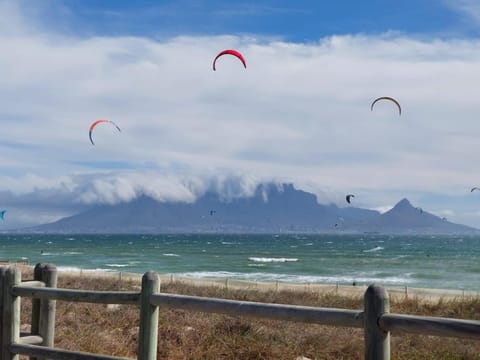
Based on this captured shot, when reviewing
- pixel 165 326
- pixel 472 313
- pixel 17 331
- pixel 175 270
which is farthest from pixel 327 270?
pixel 17 331

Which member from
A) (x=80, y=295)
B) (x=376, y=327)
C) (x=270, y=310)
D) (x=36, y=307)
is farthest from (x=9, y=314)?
(x=376, y=327)

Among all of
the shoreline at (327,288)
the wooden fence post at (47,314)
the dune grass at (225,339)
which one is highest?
the wooden fence post at (47,314)

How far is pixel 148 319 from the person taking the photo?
610 cm

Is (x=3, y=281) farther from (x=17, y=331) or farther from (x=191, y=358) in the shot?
(x=191, y=358)

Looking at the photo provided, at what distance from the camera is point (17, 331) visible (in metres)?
6.96

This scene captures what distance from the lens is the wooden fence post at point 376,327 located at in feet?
16.5

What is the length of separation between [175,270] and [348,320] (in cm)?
5884

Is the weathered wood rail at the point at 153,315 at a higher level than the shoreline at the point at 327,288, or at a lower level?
higher

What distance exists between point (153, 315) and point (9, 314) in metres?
1.74

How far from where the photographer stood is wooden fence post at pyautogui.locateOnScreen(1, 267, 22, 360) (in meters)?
6.91

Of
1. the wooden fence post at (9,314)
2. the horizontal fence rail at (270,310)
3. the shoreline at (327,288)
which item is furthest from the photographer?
the shoreline at (327,288)

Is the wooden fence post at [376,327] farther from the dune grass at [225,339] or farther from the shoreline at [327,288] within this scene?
the shoreline at [327,288]

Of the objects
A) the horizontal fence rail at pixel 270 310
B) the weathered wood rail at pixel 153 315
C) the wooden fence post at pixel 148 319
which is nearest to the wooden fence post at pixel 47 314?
the weathered wood rail at pixel 153 315

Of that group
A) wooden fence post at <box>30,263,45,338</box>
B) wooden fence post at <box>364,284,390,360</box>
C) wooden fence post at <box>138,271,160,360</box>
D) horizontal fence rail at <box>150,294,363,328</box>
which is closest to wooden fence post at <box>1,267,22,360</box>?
wooden fence post at <box>30,263,45,338</box>
